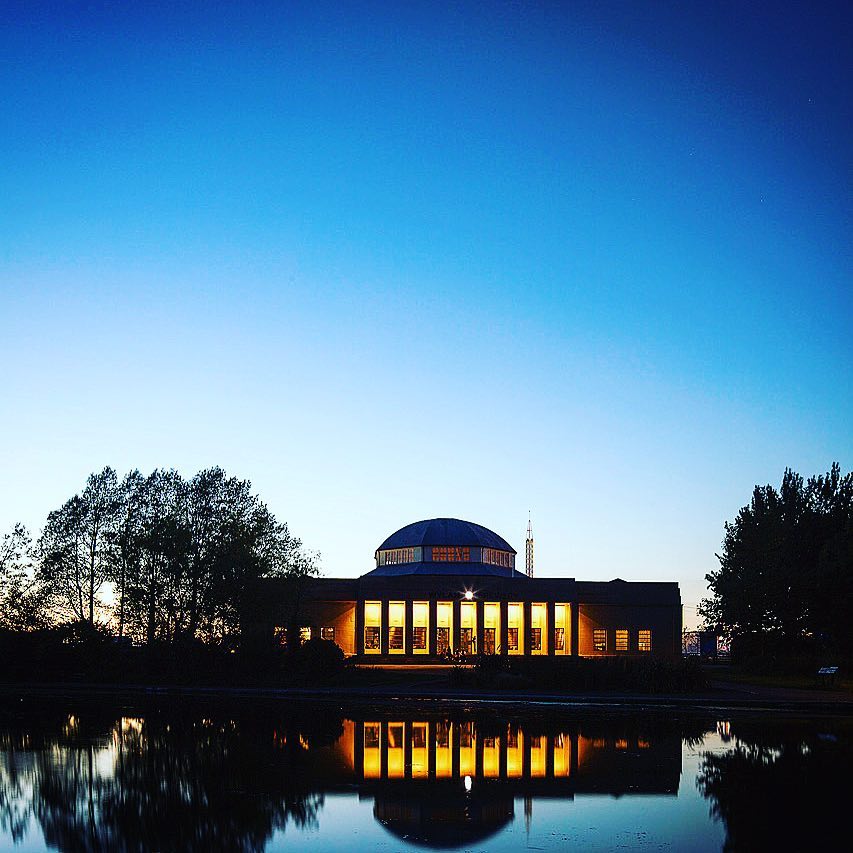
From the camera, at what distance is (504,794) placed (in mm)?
17891

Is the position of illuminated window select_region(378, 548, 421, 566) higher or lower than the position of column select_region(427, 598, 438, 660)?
higher

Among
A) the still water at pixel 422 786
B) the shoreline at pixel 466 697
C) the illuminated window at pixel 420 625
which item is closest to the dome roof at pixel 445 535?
the illuminated window at pixel 420 625

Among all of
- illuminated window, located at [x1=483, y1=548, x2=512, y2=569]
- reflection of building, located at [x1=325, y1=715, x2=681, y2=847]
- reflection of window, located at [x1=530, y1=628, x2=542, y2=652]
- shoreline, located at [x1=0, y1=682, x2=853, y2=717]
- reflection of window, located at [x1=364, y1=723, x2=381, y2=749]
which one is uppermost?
illuminated window, located at [x1=483, y1=548, x2=512, y2=569]

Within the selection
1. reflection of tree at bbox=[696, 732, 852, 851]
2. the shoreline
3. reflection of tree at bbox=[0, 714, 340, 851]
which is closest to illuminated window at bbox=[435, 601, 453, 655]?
the shoreline

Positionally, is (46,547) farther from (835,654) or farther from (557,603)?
(835,654)

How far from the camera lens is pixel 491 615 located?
92.1m

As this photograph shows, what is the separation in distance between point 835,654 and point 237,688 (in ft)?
136

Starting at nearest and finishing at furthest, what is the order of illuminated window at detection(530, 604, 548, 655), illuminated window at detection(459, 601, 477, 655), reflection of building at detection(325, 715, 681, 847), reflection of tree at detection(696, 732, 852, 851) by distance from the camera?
reflection of tree at detection(696, 732, 852, 851)
reflection of building at detection(325, 715, 681, 847)
illuminated window at detection(459, 601, 477, 655)
illuminated window at detection(530, 604, 548, 655)

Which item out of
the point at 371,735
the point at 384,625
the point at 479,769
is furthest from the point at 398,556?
the point at 479,769

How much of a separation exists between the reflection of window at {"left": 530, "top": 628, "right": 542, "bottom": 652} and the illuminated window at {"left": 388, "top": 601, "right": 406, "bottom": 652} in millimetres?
11577

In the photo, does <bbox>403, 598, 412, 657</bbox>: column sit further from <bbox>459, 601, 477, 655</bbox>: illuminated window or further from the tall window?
the tall window

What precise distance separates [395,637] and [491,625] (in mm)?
8701

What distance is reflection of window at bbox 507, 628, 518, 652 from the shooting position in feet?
301

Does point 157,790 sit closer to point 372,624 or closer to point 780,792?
point 780,792
